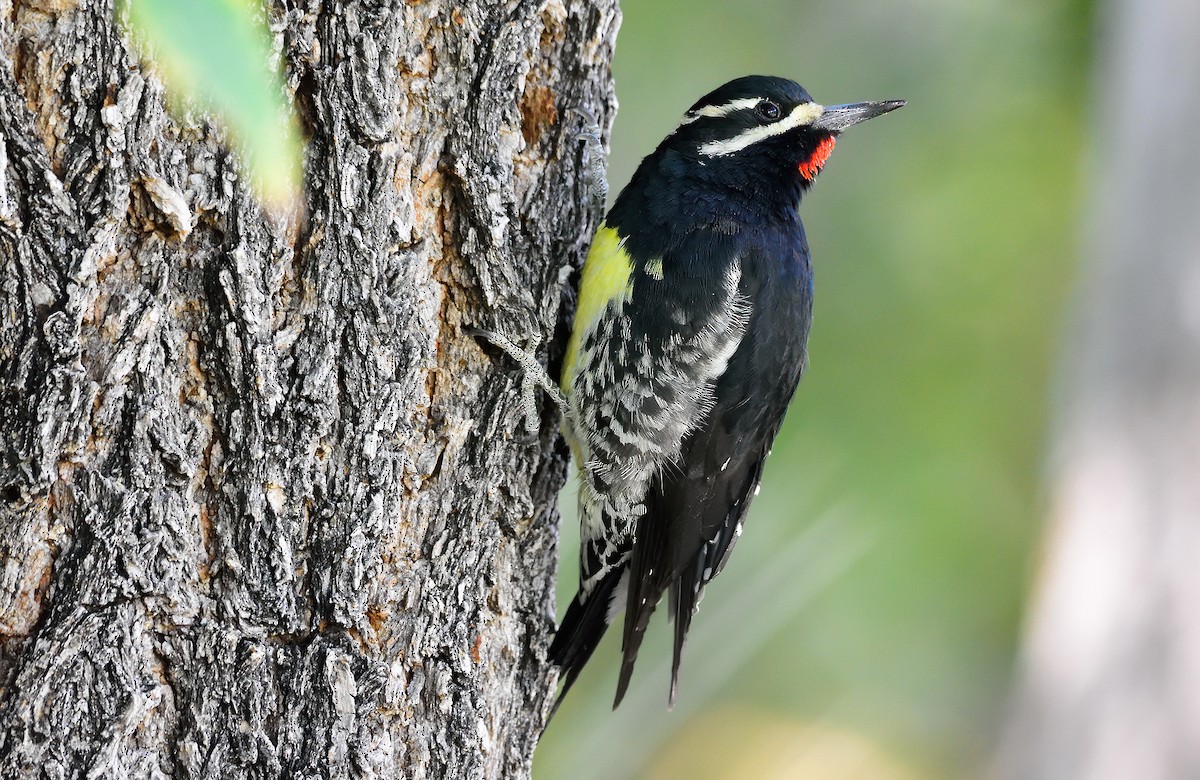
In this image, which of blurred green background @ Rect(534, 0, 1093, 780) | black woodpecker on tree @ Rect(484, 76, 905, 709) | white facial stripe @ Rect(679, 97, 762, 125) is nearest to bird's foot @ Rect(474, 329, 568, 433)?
black woodpecker on tree @ Rect(484, 76, 905, 709)

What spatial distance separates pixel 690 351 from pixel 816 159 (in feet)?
2.13

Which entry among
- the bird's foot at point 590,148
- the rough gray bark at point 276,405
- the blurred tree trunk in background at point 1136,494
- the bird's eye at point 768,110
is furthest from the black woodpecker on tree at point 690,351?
the blurred tree trunk in background at point 1136,494

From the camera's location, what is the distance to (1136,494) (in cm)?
394

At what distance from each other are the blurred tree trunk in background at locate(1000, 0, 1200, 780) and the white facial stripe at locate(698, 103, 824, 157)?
210cm

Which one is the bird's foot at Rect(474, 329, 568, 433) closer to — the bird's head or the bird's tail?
the bird's tail

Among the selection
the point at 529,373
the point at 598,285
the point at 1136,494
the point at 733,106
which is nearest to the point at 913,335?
the point at 1136,494

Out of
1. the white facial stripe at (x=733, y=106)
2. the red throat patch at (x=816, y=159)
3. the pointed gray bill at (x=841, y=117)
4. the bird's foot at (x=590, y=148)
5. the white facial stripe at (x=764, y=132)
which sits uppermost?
the white facial stripe at (x=733, y=106)

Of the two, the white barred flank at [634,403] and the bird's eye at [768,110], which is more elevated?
the bird's eye at [768,110]

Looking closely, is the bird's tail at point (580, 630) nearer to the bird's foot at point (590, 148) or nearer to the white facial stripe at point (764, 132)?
the bird's foot at point (590, 148)

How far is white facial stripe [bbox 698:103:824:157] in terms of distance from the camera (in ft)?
8.84

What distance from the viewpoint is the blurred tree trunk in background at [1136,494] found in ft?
12.5

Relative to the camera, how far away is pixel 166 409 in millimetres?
1691

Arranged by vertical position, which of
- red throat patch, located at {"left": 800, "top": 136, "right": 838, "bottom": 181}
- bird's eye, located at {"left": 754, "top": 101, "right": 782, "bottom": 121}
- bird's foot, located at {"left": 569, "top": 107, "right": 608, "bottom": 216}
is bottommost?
bird's foot, located at {"left": 569, "top": 107, "right": 608, "bottom": 216}

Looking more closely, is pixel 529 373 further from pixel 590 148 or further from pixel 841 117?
pixel 841 117
